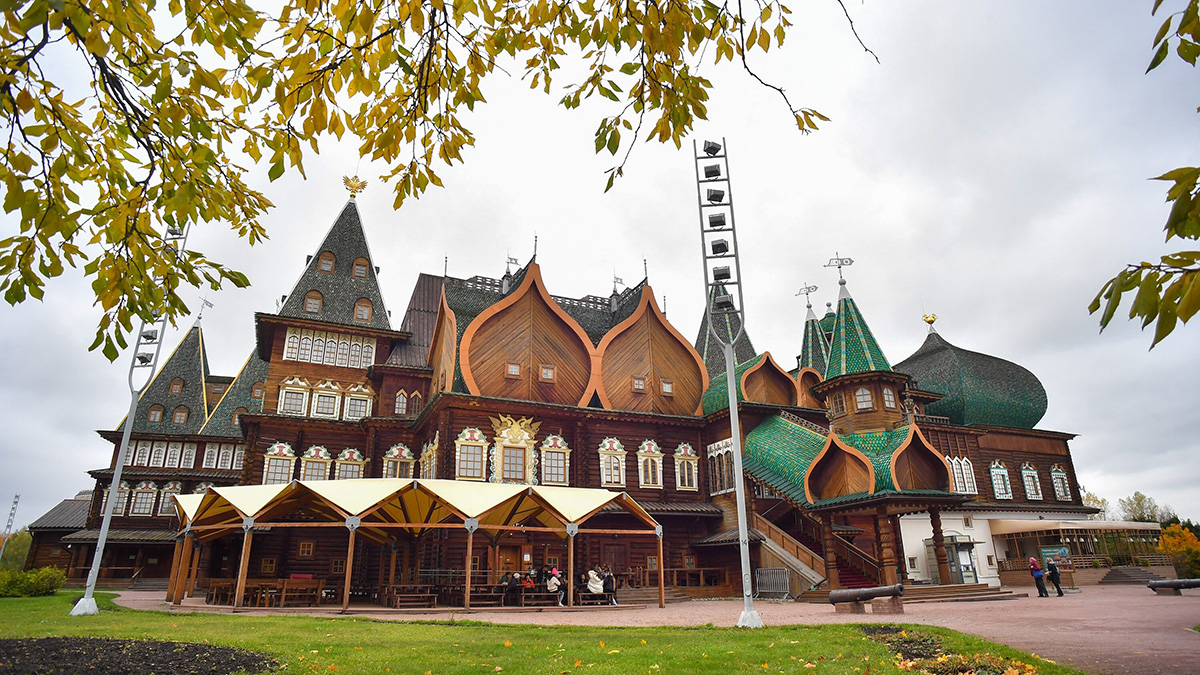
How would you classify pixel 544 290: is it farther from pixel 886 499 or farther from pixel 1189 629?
pixel 1189 629

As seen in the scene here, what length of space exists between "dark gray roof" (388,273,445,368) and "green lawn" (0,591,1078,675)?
19.2 metres

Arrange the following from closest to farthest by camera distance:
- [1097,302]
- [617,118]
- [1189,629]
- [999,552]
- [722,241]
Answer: [1097,302] < [617,118] < [1189,629] < [722,241] < [999,552]

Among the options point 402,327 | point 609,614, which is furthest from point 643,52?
point 402,327

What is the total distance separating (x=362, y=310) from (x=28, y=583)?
15274mm

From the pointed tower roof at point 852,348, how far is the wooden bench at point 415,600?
61.9 ft

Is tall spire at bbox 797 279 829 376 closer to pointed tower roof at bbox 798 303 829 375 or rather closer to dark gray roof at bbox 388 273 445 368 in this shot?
pointed tower roof at bbox 798 303 829 375

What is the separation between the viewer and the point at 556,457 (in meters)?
26.5

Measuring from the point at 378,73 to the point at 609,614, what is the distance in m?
14.7

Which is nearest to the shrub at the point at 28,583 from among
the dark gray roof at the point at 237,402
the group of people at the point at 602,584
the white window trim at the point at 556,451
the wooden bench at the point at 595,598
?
the dark gray roof at the point at 237,402

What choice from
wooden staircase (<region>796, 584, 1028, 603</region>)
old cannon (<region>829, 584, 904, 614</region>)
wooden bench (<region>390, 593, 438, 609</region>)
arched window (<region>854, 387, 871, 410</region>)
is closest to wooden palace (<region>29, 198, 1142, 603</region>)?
arched window (<region>854, 387, 871, 410</region>)

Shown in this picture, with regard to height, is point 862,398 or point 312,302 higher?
point 312,302

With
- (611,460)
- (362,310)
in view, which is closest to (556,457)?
(611,460)

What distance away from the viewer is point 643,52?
196 inches

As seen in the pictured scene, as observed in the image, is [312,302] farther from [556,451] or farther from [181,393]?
[181,393]
